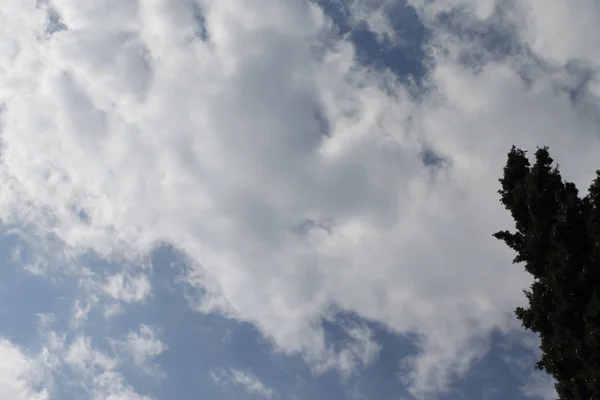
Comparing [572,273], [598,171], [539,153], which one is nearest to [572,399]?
[572,273]

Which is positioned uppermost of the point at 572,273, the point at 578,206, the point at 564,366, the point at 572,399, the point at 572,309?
the point at 578,206

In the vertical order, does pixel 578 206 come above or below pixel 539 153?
below

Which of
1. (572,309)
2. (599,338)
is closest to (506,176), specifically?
(572,309)

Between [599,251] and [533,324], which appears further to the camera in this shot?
[533,324]

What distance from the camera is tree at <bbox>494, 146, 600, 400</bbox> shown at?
25.3 m

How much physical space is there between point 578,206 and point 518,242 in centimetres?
431

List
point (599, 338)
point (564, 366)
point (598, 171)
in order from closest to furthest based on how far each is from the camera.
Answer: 1. point (599, 338)
2. point (564, 366)
3. point (598, 171)

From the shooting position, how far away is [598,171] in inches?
1109

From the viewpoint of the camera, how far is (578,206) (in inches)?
1129

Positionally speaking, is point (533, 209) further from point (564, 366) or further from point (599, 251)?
point (564, 366)

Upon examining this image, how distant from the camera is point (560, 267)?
1069 inches

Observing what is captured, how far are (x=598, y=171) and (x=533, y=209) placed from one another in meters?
4.20

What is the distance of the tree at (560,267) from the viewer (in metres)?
25.3

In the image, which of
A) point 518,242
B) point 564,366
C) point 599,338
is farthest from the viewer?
point 518,242
